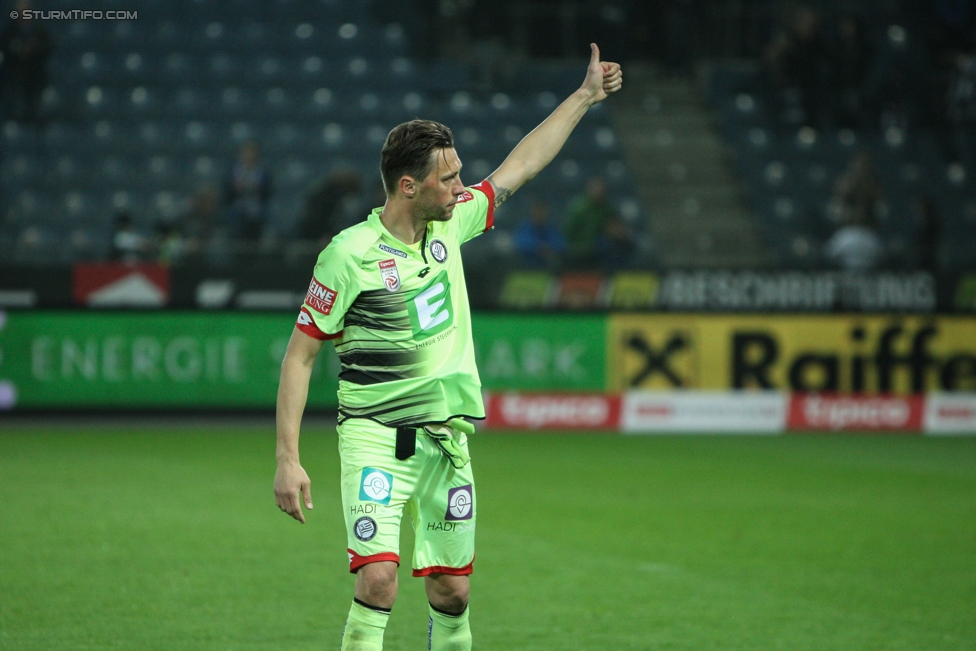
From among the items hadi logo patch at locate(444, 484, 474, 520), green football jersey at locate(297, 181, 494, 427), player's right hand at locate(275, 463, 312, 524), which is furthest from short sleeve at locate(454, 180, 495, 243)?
player's right hand at locate(275, 463, 312, 524)

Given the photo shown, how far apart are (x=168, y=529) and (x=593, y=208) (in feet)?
31.1

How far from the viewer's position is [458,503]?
4.61 metres

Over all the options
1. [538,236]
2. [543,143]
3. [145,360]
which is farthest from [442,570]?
[538,236]

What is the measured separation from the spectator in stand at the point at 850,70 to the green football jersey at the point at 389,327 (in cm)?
1730

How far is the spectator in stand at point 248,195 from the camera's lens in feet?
55.4

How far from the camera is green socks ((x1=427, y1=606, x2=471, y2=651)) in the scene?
4707 millimetres

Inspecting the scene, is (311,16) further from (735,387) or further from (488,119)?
(735,387)

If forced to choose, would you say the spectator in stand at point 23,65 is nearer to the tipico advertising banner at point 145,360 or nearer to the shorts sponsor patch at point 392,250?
the tipico advertising banner at point 145,360

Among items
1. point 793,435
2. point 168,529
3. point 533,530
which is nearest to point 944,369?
point 793,435

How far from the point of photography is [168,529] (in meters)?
9.02

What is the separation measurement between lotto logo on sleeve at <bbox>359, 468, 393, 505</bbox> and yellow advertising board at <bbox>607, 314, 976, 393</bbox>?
482 inches

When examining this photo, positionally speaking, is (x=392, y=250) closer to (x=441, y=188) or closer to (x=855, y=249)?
(x=441, y=188)

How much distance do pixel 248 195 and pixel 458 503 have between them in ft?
42.6

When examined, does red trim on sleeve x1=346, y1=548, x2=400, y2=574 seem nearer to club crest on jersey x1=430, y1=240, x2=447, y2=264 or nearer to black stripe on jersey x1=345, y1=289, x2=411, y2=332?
black stripe on jersey x1=345, y1=289, x2=411, y2=332
